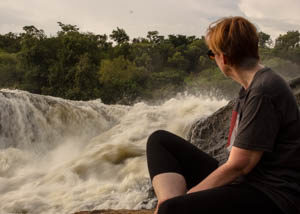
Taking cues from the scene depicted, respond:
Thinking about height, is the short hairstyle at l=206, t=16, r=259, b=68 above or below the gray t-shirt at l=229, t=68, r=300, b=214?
above

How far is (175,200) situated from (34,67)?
26.1m

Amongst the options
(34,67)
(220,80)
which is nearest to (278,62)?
(220,80)

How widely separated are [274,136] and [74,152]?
8.11 metres

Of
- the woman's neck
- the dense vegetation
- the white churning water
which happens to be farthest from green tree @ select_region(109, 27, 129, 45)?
the woman's neck

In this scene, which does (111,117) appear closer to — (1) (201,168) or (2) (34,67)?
(1) (201,168)

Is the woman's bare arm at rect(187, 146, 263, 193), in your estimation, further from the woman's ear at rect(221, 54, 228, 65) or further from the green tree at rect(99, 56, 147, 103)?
the green tree at rect(99, 56, 147, 103)

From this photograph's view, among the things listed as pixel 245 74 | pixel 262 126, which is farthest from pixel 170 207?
pixel 245 74

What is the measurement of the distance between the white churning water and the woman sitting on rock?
2302mm

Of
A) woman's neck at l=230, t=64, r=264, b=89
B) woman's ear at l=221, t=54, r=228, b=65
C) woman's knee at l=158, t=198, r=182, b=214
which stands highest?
woman's ear at l=221, t=54, r=228, b=65

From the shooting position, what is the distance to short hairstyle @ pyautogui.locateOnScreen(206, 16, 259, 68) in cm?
131

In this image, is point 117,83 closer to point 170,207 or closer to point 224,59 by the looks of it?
point 224,59

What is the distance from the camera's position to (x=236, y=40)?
1.31m

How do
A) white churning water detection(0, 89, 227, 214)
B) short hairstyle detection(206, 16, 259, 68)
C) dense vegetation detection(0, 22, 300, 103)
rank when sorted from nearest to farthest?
short hairstyle detection(206, 16, 259, 68) < white churning water detection(0, 89, 227, 214) < dense vegetation detection(0, 22, 300, 103)

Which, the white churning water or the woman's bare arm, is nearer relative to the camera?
the woman's bare arm
